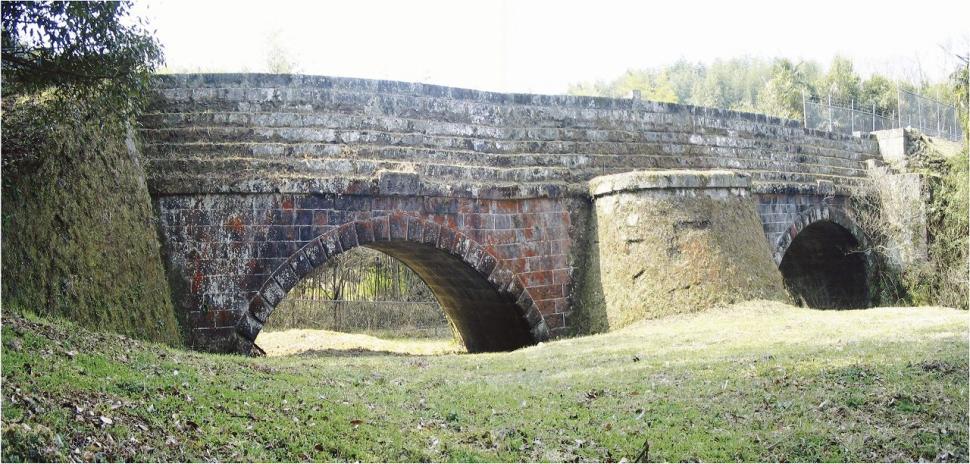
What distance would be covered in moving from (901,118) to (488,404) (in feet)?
81.4

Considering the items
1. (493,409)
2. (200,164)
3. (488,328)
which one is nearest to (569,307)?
(488,328)

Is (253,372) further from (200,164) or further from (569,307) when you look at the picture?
(569,307)

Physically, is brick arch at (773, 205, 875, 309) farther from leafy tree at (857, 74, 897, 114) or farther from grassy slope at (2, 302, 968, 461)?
leafy tree at (857, 74, 897, 114)

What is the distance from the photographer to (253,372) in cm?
938

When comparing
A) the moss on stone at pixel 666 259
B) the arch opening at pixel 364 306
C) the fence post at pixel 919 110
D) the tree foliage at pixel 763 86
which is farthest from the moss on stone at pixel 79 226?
the tree foliage at pixel 763 86

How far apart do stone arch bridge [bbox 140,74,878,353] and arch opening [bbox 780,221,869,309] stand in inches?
191

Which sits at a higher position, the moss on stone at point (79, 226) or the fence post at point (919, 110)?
the fence post at point (919, 110)

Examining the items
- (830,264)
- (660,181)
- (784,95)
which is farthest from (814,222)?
(784,95)

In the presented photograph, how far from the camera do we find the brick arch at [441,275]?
13.7 m

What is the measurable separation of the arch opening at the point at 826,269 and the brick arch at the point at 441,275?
9.68 metres

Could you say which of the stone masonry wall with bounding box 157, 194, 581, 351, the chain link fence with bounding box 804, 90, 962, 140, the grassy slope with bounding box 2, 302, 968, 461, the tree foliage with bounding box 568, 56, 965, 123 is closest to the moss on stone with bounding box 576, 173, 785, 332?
the stone masonry wall with bounding box 157, 194, 581, 351

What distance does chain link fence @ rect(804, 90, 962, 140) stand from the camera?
91.5 feet

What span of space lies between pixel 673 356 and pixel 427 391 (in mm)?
3402

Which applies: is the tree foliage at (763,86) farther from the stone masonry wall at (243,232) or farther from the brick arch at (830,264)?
the stone masonry wall at (243,232)
